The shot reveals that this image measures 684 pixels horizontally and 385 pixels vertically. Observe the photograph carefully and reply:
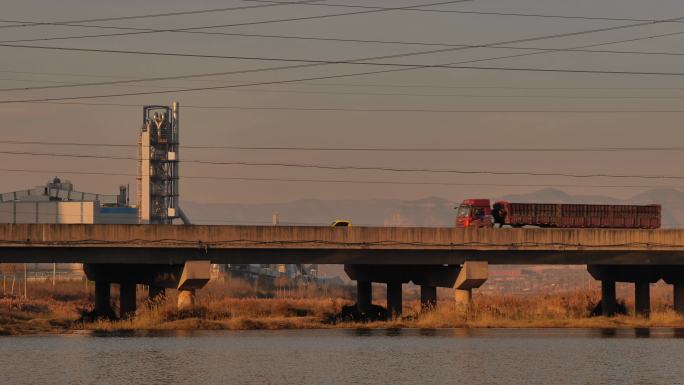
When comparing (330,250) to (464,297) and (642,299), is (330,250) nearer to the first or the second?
(464,297)

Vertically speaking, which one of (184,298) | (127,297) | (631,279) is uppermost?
(631,279)

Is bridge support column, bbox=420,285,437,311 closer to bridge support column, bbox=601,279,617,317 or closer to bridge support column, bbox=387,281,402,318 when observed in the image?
bridge support column, bbox=387,281,402,318

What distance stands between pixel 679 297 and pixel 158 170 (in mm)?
103708

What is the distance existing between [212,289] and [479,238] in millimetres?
85928

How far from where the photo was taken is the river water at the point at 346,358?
43.6m

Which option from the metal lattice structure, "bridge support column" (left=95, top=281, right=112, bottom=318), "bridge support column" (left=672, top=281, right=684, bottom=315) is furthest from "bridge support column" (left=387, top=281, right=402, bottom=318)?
the metal lattice structure

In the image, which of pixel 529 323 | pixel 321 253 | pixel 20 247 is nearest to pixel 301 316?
pixel 321 253

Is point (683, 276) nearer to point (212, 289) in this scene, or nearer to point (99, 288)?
point (99, 288)

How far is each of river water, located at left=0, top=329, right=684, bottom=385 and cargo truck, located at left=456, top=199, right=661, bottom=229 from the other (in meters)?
21.7

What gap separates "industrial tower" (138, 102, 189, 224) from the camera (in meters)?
172

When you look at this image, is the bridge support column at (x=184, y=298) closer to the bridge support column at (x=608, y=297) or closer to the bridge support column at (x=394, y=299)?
the bridge support column at (x=394, y=299)

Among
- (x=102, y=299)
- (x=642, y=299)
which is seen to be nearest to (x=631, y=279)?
(x=642, y=299)

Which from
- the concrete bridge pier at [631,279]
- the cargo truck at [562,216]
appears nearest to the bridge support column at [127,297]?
the cargo truck at [562,216]

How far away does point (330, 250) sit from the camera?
246 feet
